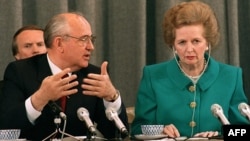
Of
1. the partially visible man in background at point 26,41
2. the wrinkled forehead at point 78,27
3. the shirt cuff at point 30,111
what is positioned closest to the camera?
the shirt cuff at point 30,111

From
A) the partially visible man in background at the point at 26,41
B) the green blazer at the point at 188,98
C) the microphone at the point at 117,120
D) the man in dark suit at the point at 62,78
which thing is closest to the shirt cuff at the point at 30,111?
the man in dark suit at the point at 62,78

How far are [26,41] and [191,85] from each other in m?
1.25

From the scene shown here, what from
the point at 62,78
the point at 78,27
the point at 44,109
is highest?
the point at 78,27

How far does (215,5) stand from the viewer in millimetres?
4301

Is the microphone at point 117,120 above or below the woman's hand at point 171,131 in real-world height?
above

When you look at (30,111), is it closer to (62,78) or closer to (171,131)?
(62,78)

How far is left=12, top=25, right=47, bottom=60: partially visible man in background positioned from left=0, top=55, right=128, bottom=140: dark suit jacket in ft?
2.33

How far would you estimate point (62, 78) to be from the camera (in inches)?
109

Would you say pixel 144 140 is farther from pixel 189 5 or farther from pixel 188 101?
pixel 189 5

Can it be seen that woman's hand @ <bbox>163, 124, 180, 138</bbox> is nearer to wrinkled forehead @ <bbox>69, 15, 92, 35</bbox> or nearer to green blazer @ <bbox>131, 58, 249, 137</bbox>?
green blazer @ <bbox>131, 58, 249, 137</bbox>

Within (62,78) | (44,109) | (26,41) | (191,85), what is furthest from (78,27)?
(26,41)

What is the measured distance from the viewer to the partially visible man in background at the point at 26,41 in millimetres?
3668

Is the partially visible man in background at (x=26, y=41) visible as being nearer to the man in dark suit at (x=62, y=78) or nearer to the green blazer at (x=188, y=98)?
the man in dark suit at (x=62, y=78)

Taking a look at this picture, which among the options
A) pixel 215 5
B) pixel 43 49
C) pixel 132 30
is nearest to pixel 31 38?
pixel 43 49
